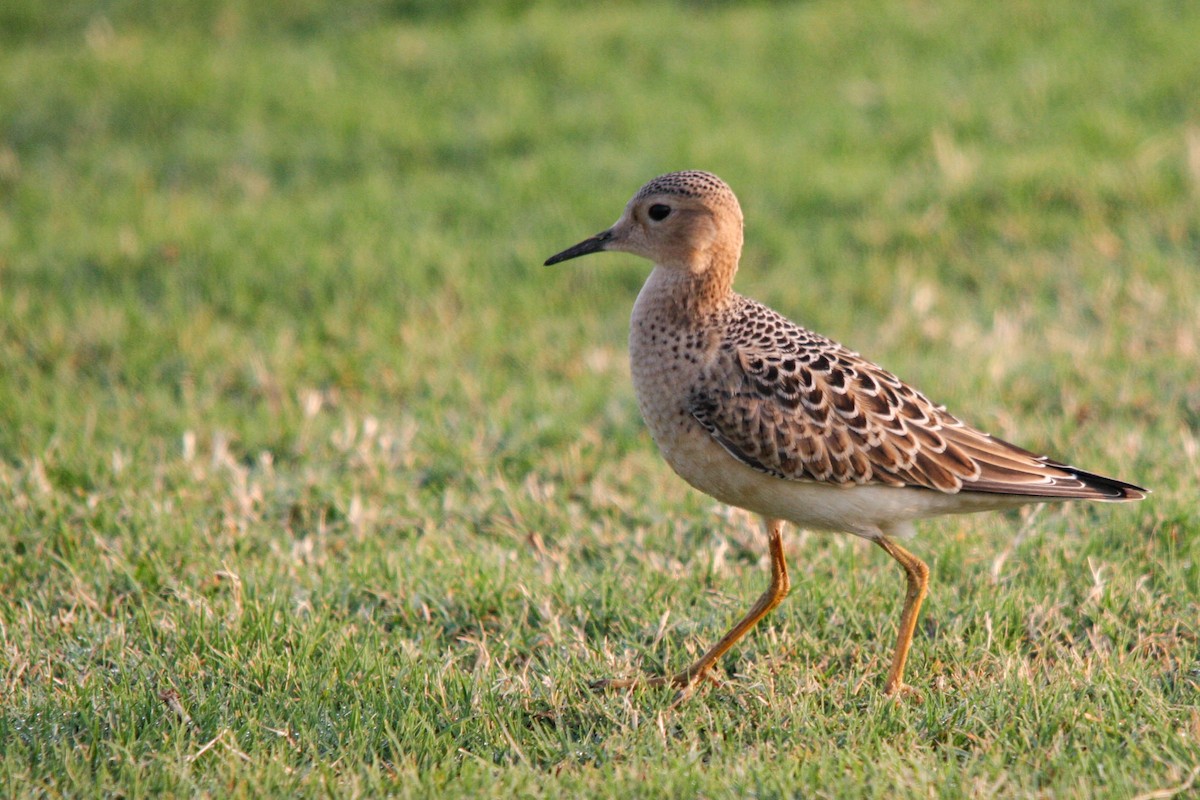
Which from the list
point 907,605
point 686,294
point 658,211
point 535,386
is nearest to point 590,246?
point 658,211

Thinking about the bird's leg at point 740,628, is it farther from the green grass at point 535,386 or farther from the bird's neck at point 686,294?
the bird's neck at point 686,294

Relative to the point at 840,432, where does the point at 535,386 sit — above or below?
below

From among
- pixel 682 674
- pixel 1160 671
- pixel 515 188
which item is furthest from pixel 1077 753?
pixel 515 188

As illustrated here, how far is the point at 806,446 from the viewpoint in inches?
179

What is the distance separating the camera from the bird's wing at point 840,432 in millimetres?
4551

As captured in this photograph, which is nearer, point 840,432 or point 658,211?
point 840,432

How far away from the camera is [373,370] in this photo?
740cm

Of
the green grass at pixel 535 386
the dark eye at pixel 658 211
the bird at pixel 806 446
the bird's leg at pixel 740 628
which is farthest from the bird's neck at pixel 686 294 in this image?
the green grass at pixel 535 386

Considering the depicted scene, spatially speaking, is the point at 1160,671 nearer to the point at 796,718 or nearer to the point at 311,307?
the point at 796,718

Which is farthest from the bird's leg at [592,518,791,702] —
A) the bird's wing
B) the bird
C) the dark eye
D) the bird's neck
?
the dark eye

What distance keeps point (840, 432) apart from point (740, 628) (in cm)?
73

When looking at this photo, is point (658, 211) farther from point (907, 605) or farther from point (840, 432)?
point (907, 605)

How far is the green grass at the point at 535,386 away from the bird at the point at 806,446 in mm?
325

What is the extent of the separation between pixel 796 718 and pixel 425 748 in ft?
3.56
